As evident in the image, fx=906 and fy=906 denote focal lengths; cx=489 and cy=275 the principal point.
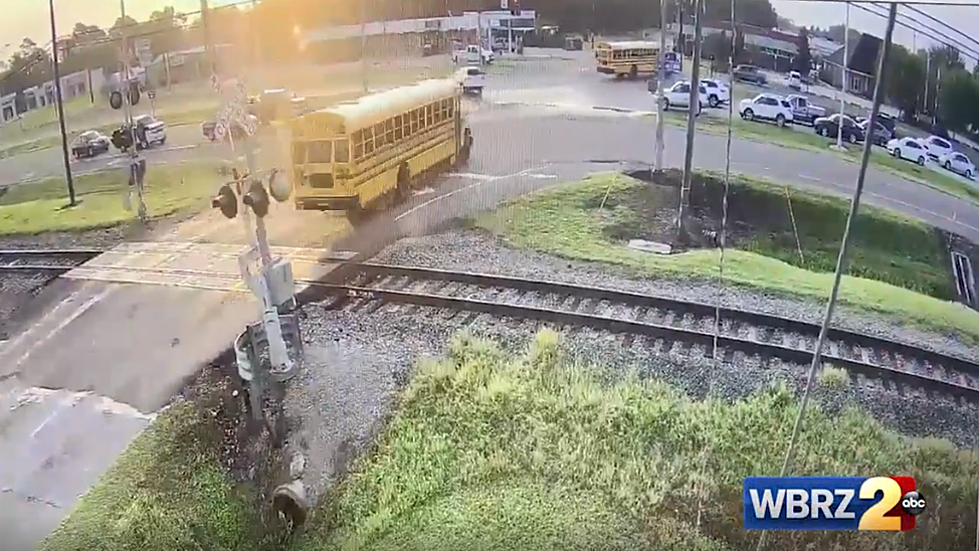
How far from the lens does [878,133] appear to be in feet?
5.44

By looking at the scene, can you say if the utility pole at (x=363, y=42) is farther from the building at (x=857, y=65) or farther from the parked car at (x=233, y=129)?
Result: the building at (x=857, y=65)

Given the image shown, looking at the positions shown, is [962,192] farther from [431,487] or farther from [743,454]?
[431,487]

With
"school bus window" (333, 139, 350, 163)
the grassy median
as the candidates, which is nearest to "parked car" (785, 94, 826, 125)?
the grassy median

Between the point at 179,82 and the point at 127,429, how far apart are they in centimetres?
70

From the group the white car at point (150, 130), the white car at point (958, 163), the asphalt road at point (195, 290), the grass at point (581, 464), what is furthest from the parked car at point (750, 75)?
the white car at point (150, 130)

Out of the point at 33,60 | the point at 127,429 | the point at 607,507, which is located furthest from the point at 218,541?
the point at 33,60

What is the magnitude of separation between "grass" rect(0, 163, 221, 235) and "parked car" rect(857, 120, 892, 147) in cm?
123

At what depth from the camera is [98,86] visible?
1.81 m

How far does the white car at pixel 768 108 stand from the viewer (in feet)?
5.54

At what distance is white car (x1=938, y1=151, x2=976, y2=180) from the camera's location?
1672 millimetres

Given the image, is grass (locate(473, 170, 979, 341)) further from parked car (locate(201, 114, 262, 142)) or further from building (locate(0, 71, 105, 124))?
building (locate(0, 71, 105, 124))

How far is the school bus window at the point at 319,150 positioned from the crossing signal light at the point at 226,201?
185 mm

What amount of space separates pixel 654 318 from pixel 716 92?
44 cm

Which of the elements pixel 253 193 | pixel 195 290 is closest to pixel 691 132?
pixel 253 193
